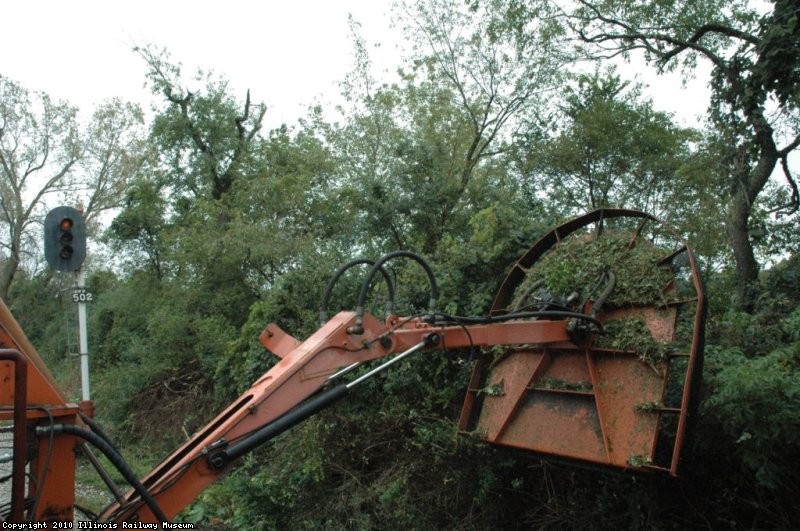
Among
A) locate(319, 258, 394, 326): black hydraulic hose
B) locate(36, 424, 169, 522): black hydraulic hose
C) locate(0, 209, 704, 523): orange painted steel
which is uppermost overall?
locate(319, 258, 394, 326): black hydraulic hose

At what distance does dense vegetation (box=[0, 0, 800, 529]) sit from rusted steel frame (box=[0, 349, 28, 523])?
383cm

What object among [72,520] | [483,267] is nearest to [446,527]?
[483,267]

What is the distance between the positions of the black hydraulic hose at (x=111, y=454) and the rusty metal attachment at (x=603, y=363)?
262cm

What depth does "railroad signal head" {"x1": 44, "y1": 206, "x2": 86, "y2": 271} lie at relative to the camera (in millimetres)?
8234

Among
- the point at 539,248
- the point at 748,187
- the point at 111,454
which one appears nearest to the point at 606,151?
the point at 748,187

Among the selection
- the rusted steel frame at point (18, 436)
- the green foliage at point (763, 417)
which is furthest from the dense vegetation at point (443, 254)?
the rusted steel frame at point (18, 436)

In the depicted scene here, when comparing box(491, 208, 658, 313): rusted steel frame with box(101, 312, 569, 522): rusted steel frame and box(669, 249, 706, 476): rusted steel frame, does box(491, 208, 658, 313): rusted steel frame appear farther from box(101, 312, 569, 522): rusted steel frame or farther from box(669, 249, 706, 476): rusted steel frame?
box(669, 249, 706, 476): rusted steel frame

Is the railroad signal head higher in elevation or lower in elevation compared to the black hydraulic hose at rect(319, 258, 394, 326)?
higher

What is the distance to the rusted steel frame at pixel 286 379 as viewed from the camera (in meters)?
3.63

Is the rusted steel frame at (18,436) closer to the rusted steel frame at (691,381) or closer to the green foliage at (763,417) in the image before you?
the rusted steel frame at (691,381)

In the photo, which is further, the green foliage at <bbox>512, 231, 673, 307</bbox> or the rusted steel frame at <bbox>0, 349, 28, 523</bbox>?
the green foliage at <bbox>512, 231, 673, 307</bbox>

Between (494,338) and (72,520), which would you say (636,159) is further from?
(72,520)

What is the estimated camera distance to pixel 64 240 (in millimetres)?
8297

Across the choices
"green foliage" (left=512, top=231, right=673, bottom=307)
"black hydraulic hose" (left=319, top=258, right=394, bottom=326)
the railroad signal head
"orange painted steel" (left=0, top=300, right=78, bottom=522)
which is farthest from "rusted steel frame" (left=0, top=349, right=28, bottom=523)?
the railroad signal head
